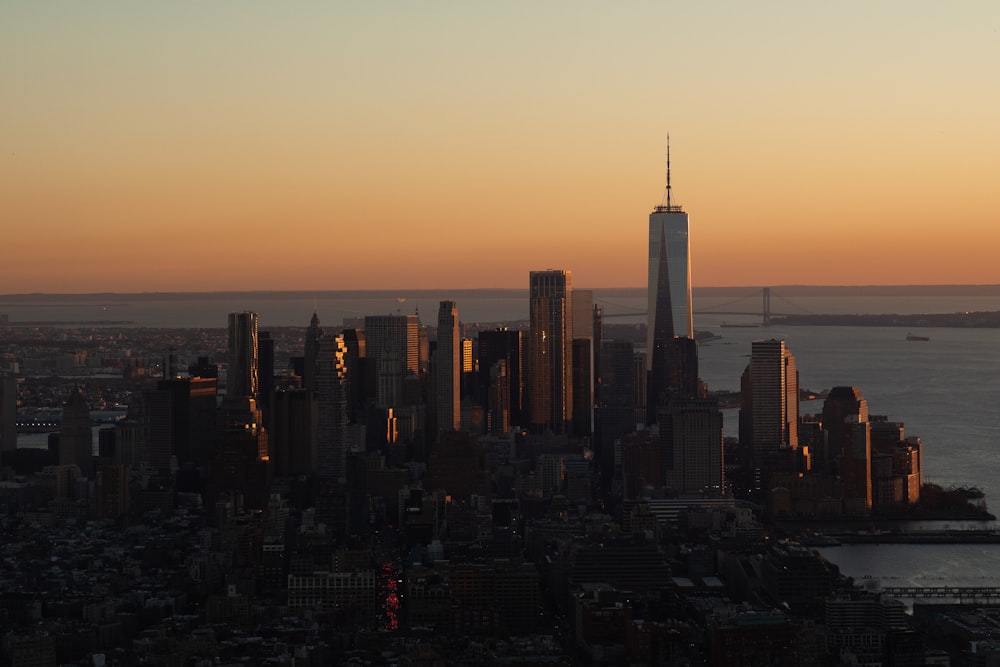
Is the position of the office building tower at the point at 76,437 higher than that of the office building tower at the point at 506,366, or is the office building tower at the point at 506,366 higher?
the office building tower at the point at 506,366

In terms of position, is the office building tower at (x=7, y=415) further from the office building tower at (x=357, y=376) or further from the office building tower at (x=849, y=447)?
the office building tower at (x=849, y=447)

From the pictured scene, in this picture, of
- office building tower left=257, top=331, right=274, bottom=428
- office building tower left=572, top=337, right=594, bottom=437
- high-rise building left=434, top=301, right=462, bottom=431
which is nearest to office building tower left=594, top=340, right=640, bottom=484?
office building tower left=572, top=337, right=594, bottom=437

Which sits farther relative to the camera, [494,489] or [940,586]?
[494,489]

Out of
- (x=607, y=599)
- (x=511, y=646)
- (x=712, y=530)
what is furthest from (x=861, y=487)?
(x=511, y=646)

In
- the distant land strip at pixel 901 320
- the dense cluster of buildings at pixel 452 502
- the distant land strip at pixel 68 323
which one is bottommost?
the dense cluster of buildings at pixel 452 502

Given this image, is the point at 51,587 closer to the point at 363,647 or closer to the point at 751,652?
the point at 363,647

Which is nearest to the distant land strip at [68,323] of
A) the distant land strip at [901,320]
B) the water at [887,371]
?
the water at [887,371]

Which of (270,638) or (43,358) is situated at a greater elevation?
(43,358)
